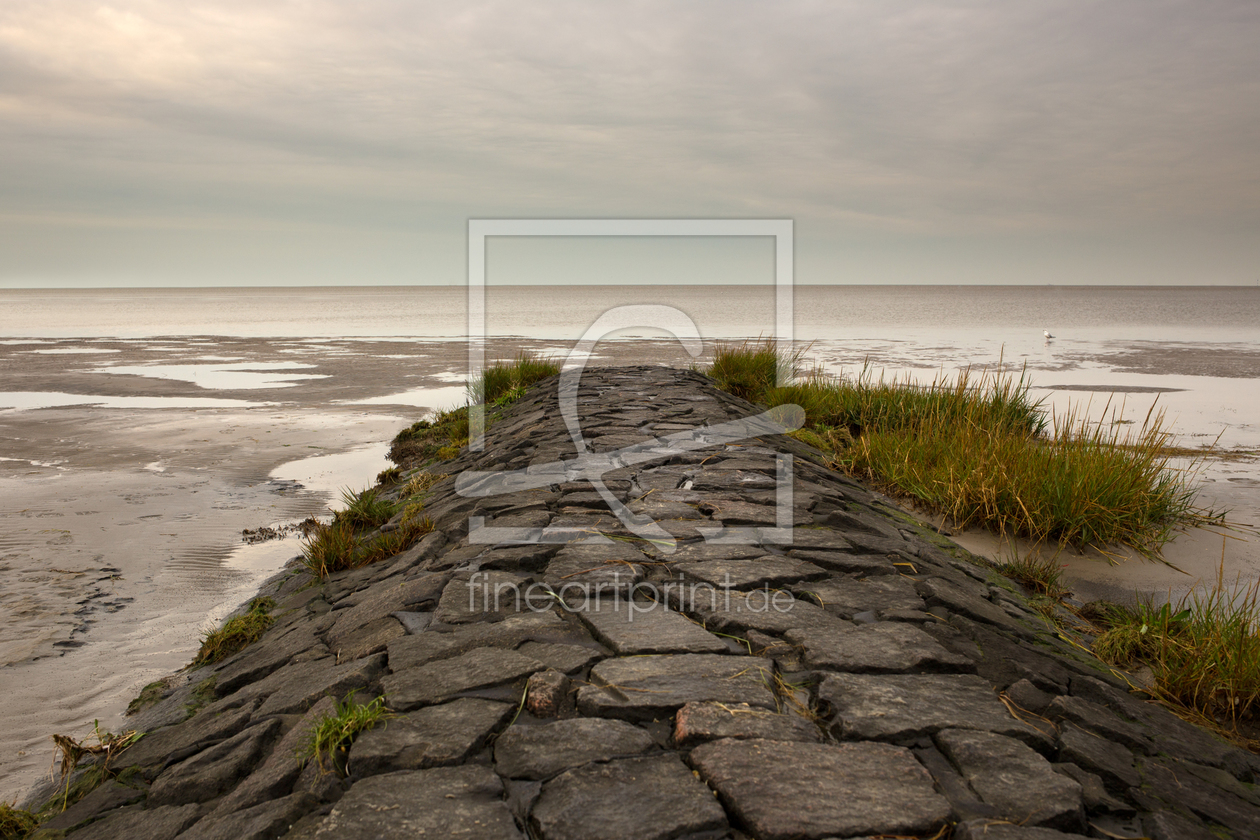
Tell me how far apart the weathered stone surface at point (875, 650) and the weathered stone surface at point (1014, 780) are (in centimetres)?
42

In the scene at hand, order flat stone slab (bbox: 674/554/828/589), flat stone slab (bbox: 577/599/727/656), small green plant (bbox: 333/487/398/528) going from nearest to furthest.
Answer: flat stone slab (bbox: 577/599/727/656) → flat stone slab (bbox: 674/554/828/589) → small green plant (bbox: 333/487/398/528)

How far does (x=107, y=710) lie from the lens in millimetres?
3770

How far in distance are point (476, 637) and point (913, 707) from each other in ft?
5.27

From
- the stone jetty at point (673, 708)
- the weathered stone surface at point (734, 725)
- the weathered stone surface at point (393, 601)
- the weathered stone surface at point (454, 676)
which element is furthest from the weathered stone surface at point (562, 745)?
the weathered stone surface at point (393, 601)

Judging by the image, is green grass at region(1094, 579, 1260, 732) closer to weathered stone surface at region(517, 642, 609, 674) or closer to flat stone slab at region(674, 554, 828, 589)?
flat stone slab at region(674, 554, 828, 589)

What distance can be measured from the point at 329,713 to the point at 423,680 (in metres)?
0.32

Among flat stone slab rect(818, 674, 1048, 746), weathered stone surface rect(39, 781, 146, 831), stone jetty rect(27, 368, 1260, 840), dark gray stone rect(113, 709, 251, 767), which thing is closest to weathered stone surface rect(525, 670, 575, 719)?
stone jetty rect(27, 368, 1260, 840)

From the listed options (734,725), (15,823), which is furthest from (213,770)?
(734,725)

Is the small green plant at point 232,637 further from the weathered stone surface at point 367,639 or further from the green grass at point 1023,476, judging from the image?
the green grass at point 1023,476

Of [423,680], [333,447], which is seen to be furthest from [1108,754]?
[333,447]

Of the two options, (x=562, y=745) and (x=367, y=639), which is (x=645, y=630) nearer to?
(x=562, y=745)

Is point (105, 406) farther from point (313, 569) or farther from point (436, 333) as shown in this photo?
point (436, 333)

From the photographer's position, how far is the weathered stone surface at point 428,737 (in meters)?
2.16

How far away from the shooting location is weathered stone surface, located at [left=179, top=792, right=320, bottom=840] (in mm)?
1943
